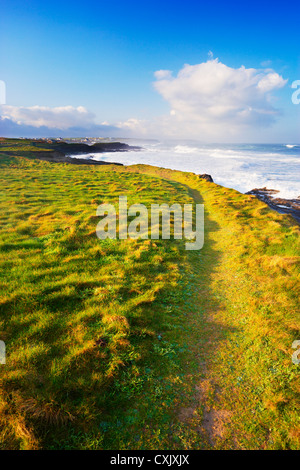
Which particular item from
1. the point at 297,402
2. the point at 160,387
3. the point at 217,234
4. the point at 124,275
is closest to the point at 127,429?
the point at 160,387

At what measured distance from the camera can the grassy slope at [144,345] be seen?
3.96 meters

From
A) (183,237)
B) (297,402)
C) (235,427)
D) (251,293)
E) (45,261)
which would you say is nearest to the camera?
(235,427)

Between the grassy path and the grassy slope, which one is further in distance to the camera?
the grassy path

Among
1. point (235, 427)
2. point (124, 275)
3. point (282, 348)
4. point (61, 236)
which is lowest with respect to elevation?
point (235, 427)

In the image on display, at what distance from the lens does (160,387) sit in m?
4.81

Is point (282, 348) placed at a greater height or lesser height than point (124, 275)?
lesser

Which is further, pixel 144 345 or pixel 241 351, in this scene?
pixel 241 351

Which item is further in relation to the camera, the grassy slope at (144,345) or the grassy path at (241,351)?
the grassy path at (241,351)

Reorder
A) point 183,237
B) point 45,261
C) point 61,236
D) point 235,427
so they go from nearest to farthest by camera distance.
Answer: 1. point 235,427
2. point 45,261
3. point 61,236
4. point 183,237

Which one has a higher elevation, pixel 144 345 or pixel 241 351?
pixel 144 345

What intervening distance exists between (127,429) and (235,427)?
218 centimetres

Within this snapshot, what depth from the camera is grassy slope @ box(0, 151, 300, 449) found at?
3957mm

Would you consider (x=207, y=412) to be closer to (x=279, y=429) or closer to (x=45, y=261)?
(x=279, y=429)

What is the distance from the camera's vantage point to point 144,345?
5.75 metres
